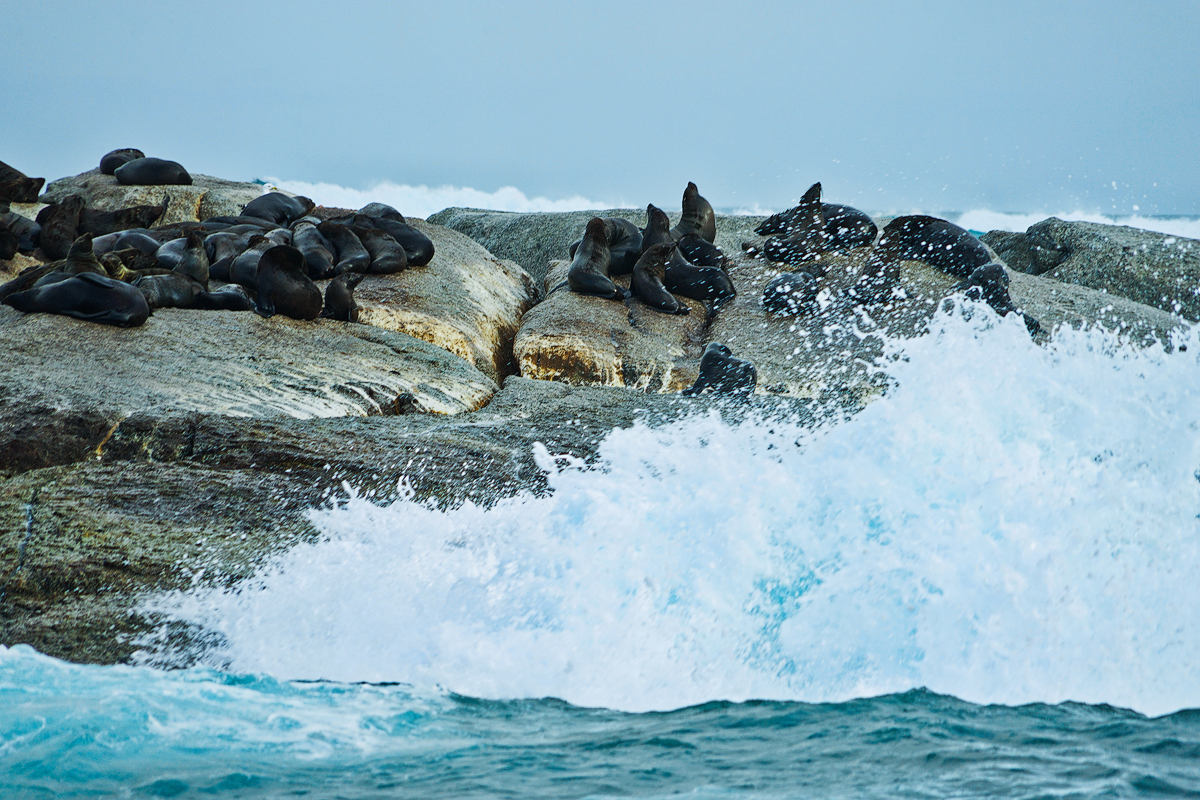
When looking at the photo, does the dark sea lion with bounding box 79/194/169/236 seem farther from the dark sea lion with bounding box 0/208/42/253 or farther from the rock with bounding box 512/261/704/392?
the rock with bounding box 512/261/704/392

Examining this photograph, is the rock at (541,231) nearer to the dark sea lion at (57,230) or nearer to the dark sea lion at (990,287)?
the dark sea lion at (990,287)

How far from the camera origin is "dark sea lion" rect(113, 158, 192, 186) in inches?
619

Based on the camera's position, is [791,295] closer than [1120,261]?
Yes

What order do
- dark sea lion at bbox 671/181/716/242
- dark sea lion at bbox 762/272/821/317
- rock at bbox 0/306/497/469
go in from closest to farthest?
rock at bbox 0/306/497/469
dark sea lion at bbox 762/272/821/317
dark sea lion at bbox 671/181/716/242

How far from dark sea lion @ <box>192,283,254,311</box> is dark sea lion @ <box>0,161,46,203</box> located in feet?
28.8

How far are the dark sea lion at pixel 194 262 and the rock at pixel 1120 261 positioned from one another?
11.3 m

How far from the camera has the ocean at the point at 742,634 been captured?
8.07 ft

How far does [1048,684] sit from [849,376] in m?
5.51

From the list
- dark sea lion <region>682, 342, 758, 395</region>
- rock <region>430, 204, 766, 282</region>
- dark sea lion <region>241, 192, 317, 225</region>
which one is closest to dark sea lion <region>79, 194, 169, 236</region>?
dark sea lion <region>241, 192, 317, 225</region>

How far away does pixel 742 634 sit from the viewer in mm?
3434

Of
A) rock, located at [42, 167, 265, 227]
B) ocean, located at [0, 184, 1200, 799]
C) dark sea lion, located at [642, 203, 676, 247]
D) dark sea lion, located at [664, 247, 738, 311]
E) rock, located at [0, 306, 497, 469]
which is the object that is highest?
rock, located at [42, 167, 265, 227]

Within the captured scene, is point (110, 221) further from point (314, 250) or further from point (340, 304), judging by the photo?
point (340, 304)

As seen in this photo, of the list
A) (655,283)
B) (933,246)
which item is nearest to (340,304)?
(655,283)

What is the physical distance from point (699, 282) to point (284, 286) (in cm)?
494
